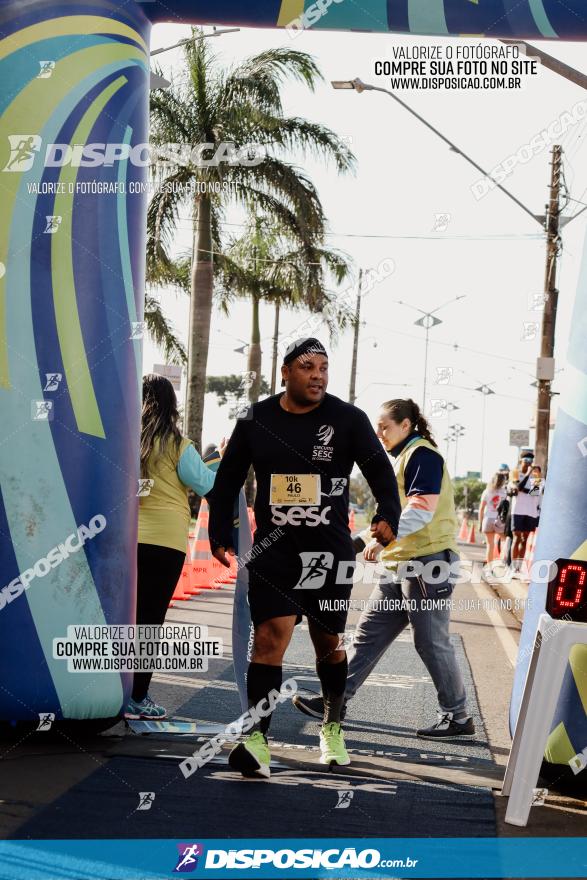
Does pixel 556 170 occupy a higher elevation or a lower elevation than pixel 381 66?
higher

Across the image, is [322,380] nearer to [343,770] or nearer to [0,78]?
[343,770]

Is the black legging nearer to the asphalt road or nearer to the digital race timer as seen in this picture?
the asphalt road

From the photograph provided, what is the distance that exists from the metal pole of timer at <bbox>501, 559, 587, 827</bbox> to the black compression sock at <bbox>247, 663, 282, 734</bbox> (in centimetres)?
125

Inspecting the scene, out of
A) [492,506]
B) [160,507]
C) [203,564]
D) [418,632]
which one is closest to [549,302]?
[492,506]

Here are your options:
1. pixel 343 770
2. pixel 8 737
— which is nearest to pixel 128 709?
pixel 8 737

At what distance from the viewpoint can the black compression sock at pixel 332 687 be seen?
5.96 metres

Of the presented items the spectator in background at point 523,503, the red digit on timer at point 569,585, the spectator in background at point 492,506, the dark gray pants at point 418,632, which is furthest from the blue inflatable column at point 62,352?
the spectator in background at point 492,506

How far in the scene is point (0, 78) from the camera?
20.1 ft

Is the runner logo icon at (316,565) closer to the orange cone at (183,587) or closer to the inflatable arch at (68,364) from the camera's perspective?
the inflatable arch at (68,364)

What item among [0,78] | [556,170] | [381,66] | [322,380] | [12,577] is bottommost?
[12,577]

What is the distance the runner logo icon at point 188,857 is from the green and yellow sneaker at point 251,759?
1.05 meters

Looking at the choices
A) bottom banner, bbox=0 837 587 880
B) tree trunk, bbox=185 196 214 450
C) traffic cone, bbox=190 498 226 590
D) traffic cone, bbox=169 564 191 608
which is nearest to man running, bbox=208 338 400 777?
bottom banner, bbox=0 837 587 880

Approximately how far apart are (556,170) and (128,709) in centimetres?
1837

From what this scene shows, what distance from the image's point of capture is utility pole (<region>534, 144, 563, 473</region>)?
22547 millimetres
